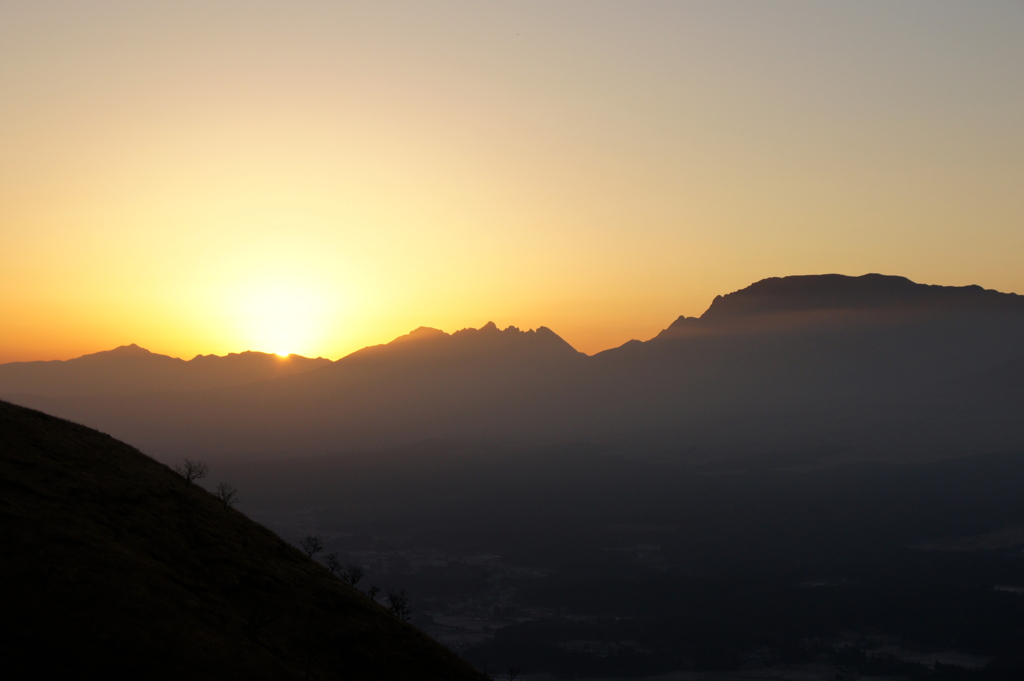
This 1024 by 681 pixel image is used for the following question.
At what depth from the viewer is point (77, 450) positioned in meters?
37.1

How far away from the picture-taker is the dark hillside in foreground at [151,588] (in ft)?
73.5

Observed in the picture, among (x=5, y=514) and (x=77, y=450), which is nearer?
(x=5, y=514)

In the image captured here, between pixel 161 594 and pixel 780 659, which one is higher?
pixel 161 594

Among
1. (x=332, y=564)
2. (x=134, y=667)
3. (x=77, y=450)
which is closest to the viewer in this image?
(x=134, y=667)

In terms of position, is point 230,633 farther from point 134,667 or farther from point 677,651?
point 677,651

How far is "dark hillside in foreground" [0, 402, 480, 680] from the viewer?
22.4 meters

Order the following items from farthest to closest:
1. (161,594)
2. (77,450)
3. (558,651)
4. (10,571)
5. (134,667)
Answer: (558,651) → (77,450) → (161,594) → (10,571) → (134,667)

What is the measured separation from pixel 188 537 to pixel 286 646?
7830 mm

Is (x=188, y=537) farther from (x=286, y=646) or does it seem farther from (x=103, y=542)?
(x=286, y=646)

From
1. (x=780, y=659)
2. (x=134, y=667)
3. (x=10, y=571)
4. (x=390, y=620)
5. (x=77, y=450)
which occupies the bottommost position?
(x=780, y=659)

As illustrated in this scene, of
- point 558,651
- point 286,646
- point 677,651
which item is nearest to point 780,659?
point 677,651

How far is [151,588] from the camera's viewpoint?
26.1 m

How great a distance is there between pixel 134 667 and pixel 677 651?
192 m

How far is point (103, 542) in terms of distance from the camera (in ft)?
91.5
